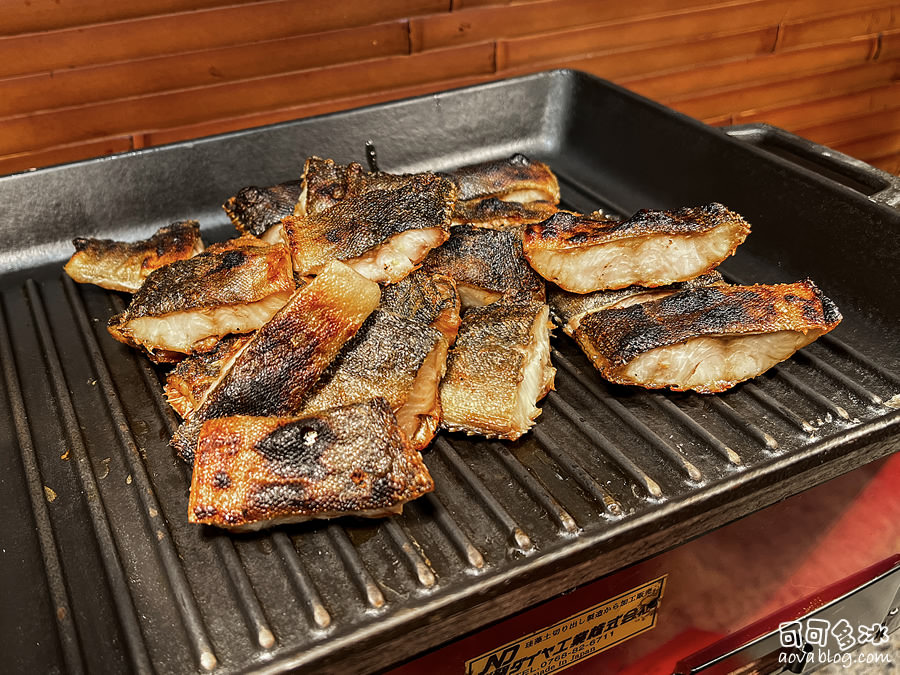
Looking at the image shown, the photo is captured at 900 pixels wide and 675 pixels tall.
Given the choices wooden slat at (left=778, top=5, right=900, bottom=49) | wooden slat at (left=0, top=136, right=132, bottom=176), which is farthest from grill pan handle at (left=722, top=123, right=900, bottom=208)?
wooden slat at (left=0, top=136, right=132, bottom=176)

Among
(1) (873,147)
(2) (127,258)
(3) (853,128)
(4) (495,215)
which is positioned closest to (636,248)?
(4) (495,215)

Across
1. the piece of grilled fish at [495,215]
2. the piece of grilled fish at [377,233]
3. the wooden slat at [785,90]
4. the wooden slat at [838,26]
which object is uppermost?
the wooden slat at [838,26]

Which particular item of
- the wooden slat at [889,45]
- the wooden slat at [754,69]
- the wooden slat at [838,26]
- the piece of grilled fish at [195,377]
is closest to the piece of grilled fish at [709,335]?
the piece of grilled fish at [195,377]

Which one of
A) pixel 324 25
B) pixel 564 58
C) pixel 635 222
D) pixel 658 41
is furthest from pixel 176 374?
pixel 658 41

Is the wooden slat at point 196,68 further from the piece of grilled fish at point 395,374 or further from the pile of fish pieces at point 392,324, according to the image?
the piece of grilled fish at point 395,374

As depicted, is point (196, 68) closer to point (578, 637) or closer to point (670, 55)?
point (670, 55)
